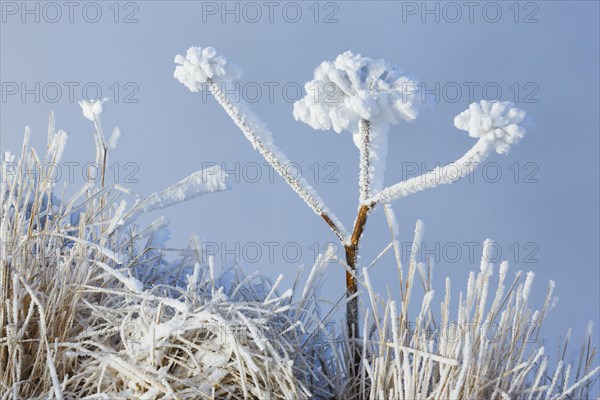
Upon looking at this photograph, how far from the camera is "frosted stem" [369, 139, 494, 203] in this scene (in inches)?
36.3

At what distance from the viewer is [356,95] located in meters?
0.97

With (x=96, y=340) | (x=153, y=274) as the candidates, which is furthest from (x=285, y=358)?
(x=153, y=274)

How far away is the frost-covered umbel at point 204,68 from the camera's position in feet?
3.22

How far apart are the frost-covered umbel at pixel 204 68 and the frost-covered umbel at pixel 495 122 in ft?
0.94

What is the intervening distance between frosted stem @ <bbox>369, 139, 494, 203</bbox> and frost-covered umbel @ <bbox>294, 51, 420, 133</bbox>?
7 cm

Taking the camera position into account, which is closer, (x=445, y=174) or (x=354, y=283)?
(x=445, y=174)

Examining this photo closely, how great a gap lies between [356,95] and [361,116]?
26mm

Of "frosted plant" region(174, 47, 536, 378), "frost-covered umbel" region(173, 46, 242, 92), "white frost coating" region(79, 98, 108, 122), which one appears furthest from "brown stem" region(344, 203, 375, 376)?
"white frost coating" region(79, 98, 108, 122)

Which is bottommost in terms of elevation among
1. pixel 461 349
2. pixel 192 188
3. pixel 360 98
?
pixel 461 349

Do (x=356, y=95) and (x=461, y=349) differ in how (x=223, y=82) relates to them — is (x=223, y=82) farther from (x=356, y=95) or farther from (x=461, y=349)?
(x=461, y=349)

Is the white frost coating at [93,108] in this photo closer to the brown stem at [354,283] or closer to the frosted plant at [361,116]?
the frosted plant at [361,116]

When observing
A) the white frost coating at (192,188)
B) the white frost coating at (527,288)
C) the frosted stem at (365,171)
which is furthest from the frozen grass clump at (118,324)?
the white frost coating at (527,288)

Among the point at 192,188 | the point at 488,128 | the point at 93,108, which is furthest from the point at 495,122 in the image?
the point at 93,108

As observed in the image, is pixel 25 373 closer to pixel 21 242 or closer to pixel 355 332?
pixel 21 242
